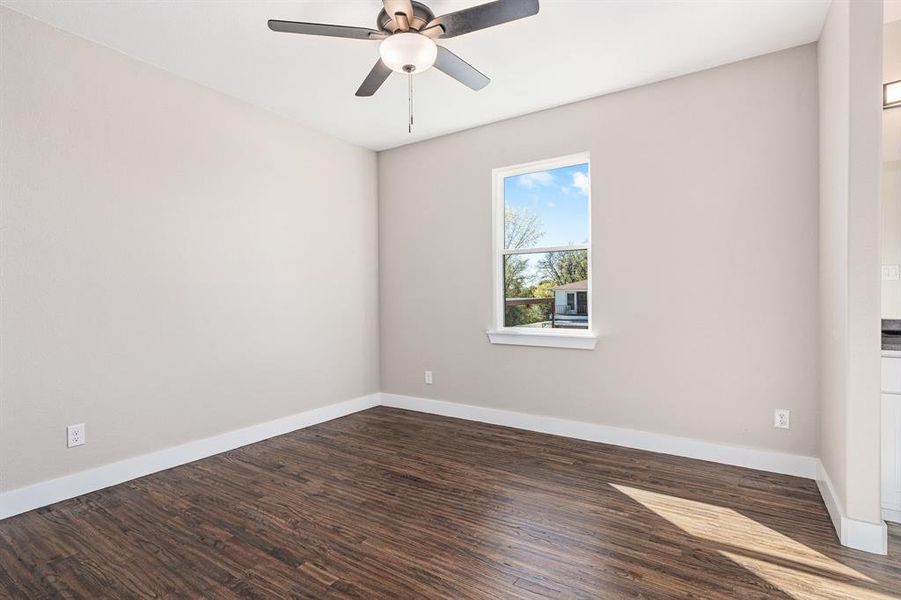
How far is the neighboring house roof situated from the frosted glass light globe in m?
2.13

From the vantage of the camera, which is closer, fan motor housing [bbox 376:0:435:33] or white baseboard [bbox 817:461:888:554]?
white baseboard [bbox 817:461:888:554]

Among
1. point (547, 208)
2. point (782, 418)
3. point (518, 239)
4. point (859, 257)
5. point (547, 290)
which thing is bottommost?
point (782, 418)

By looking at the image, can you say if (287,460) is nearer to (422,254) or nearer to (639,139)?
(422,254)

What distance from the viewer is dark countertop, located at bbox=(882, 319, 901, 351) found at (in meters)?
2.17

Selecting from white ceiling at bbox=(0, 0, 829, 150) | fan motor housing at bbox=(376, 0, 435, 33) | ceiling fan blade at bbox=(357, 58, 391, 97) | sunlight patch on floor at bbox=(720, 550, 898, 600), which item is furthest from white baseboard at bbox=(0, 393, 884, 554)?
fan motor housing at bbox=(376, 0, 435, 33)

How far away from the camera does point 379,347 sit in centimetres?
491

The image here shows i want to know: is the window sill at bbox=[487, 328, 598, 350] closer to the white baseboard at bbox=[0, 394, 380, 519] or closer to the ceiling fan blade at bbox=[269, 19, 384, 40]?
the white baseboard at bbox=[0, 394, 380, 519]

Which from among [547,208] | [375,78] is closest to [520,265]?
[547,208]

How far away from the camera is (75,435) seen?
269cm

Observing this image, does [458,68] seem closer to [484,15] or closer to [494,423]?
[484,15]

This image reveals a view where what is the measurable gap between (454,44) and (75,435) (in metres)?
3.17

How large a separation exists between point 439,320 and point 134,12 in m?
3.08

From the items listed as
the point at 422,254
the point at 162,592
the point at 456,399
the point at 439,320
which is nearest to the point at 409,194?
the point at 422,254

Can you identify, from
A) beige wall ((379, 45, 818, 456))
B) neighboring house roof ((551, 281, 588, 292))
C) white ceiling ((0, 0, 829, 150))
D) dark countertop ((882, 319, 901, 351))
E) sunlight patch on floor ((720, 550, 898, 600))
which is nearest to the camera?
sunlight patch on floor ((720, 550, 898, 600))
